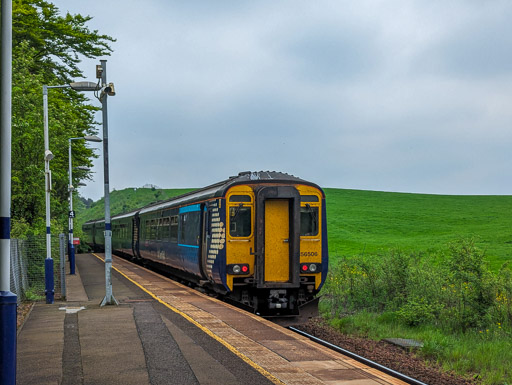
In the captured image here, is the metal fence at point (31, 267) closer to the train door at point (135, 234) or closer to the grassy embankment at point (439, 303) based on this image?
the grassy embankment at point (439, 303)

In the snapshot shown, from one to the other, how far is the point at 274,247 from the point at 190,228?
462 centimetres

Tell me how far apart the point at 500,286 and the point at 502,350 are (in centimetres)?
333

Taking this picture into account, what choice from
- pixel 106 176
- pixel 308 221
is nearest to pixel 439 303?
pixel 308 221

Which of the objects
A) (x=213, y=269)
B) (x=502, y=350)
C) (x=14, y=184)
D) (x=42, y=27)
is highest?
(x=42, y=27)

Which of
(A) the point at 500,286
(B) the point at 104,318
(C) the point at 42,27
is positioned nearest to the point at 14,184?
(C) the point at 42,27

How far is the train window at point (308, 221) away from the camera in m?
15.2

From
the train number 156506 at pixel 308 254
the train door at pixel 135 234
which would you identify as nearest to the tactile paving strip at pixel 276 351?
the train number 156506 at pixel 308 254

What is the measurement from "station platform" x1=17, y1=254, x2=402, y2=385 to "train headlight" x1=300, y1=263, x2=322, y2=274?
2.04m

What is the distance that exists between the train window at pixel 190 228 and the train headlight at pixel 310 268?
12.2 ft

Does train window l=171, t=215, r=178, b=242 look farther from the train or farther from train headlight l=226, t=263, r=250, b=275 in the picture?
train headlight l=226, t=263, r=250, b=275

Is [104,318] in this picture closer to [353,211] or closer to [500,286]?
[500,286]

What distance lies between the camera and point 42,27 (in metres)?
33.1

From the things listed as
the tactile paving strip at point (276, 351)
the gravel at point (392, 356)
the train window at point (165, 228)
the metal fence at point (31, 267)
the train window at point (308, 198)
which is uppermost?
the train window at point (308, 198)

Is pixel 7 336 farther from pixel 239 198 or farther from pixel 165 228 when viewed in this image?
pixel 165 228
